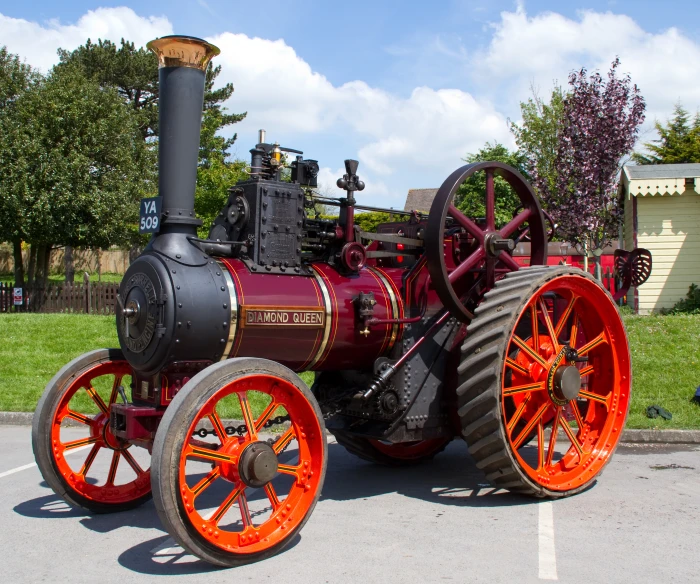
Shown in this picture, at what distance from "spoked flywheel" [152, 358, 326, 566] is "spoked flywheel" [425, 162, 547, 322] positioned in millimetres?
1430

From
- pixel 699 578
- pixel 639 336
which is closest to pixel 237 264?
pixel 699 578

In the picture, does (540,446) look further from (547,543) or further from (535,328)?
(547,543)

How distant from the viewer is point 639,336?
10.5m

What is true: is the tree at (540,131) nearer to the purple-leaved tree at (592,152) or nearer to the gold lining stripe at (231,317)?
the purple-leaved tree at (592,152)

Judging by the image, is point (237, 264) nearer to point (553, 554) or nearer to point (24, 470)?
point (553, 554)

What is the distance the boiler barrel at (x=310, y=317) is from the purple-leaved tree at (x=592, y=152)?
14908mm

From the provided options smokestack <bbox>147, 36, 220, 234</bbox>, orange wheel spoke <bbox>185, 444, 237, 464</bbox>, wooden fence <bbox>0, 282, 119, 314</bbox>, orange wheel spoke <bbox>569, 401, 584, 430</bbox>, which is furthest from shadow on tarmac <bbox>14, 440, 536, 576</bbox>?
wooden fence <bbox>0, 282, 119, 314</bbox>

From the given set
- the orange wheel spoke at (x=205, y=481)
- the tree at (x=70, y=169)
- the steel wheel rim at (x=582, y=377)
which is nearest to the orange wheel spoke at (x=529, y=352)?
the steel wheel rim at (x=582, y=377)

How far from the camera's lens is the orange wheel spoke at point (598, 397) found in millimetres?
5646

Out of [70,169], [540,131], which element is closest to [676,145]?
[540,131]

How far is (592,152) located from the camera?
19.4 m

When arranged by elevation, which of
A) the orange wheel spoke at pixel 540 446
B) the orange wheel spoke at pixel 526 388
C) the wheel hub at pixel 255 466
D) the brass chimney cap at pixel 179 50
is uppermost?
the brass chimney cap at pixel 179 50

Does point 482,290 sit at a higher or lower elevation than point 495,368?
higher

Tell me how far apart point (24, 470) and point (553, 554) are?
4342 mm
